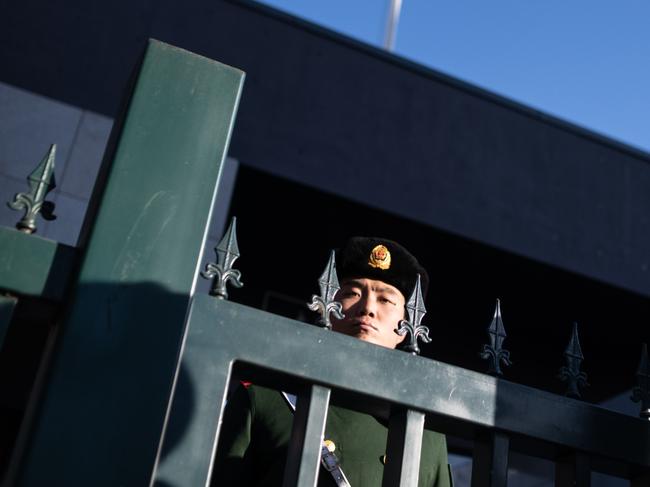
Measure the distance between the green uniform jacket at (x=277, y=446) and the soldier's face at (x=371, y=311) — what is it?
0.96ft

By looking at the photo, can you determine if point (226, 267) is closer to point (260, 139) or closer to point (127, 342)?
point (127, 342)

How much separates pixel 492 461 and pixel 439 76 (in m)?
6.24

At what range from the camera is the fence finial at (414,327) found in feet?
4.83

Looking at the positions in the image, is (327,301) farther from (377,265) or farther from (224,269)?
(377,265)

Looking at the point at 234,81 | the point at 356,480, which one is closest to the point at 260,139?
→ the point at 356,480

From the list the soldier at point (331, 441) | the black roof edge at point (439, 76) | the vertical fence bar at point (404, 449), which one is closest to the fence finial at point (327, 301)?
the vertical fence bar at point (404, 449)

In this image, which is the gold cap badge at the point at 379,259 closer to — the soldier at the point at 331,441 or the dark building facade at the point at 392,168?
the soldier at the point at 331,441

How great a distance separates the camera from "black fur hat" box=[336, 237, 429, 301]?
280 cm

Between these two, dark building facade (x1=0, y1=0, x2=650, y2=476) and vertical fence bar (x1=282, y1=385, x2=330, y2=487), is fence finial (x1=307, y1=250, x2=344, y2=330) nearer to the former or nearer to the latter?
vertical fence bar (x1=282, y1=385, x2=330, y2=487)

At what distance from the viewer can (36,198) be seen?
1.33 meters

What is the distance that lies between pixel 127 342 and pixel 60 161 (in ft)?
16.0

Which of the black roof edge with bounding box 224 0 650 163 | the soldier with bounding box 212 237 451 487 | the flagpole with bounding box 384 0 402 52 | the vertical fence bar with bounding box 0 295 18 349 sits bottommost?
the vertical fence bar with bounding box 0 295 18 349

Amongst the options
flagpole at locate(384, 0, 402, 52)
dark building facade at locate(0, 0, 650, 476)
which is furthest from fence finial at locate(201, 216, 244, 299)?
flagpole at locate(384, 0, 402, 52)

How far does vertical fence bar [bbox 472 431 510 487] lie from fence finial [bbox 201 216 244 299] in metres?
0.51
